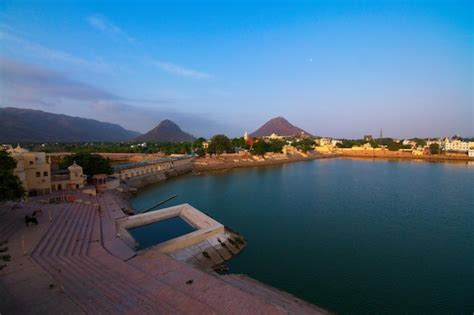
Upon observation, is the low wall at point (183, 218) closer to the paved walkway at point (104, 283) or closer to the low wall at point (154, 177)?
the paved walkway at point (104, 283)

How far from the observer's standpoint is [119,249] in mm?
9445

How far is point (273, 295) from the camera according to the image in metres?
8.41

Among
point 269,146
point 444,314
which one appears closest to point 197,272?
point 444,314

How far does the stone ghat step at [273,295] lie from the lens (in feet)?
25.1

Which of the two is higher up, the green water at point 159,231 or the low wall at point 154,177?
the low wall at point 154,177

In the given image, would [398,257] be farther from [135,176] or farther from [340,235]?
[135,176]

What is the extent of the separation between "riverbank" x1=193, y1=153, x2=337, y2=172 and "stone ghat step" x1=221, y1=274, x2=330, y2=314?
3393 centimetres

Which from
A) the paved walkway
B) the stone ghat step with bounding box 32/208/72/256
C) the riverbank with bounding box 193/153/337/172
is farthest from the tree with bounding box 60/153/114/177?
the riverbank with bounding box 193/153/337/172

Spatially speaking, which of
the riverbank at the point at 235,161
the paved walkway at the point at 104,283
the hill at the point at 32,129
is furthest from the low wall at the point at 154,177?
the hill at the point at 32,129

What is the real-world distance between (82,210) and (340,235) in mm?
14123

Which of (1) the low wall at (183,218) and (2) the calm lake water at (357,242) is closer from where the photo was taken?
(2) the calm lake water at (357,242)

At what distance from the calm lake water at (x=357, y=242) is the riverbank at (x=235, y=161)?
57.5 feet

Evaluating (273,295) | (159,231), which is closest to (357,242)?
(273,295)

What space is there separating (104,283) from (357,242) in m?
11.6
